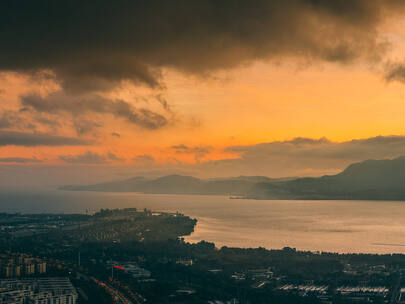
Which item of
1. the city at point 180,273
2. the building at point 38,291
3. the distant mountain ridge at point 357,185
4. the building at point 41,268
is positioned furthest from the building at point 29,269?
the distant mountain ridge at point 357,185

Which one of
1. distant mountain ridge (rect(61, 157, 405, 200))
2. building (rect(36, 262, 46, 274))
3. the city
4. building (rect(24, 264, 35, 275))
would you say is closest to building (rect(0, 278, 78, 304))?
the city

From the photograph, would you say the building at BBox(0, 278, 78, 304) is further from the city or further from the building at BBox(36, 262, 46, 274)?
the building at BBox(36, 262, 46, 274)

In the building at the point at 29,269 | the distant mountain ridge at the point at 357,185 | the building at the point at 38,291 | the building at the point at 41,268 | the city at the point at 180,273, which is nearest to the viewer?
the building at the point at 38,291

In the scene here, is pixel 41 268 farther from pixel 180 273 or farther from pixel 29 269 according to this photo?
pixel 180 273

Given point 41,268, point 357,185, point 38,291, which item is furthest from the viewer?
point 357,185

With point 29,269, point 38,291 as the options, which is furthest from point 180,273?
point 38,291

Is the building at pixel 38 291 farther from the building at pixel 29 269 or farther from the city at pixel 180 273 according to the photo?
the building at pixel 29 269

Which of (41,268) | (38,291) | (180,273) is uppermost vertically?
(41,268)

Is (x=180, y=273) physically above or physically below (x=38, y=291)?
below

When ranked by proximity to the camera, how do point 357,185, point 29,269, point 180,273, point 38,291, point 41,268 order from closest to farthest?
1. point 38,291
2. point 29,269
3. point 41,268
4. point 180,273
5. point 357,185
